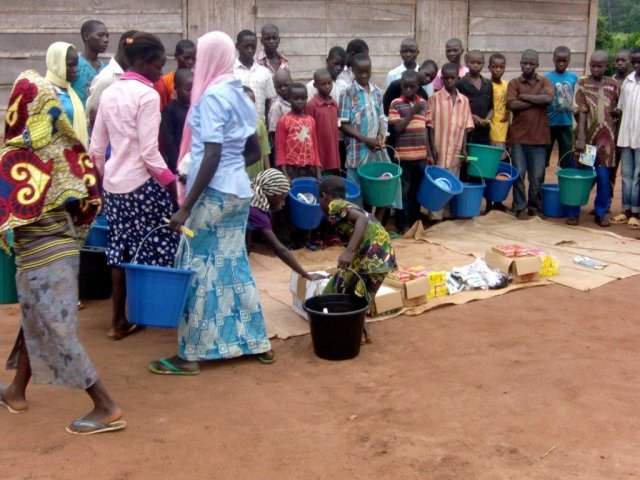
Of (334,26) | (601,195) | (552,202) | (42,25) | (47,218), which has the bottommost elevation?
(552,202)

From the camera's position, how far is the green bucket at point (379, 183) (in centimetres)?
768

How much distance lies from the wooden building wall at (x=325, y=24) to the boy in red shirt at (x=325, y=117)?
2.45 metres

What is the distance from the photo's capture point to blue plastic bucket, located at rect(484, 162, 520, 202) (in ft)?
29.1

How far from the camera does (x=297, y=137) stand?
24.4ft

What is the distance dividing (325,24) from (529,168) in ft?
10.6

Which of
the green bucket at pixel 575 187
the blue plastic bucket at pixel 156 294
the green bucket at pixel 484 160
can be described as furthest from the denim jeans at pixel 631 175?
the blue plastic bucket at pixel 156 294

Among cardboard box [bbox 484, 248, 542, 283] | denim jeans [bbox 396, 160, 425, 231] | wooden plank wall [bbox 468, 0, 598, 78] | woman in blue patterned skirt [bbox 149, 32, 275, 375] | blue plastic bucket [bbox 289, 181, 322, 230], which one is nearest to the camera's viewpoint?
woman in blue patterned skirt [bbox 149, 32, 275, 375]

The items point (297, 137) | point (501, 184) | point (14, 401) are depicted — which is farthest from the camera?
point (501, 184)

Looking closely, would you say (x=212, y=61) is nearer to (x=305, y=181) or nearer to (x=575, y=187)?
(x=305, y=181)

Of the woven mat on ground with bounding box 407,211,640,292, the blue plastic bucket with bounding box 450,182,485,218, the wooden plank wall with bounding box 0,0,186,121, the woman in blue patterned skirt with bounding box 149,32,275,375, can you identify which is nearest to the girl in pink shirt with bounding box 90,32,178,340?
the woman in blue patterned skirt with bounding box 149,32,275,375

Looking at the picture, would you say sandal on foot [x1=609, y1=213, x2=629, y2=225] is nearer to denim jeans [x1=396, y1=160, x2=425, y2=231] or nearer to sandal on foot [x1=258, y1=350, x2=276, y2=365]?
denim jeans [x1=396, y1=160, x2=425, y2=231]

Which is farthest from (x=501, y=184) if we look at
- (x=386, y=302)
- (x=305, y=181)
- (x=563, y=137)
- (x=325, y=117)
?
(x=386, y=302)

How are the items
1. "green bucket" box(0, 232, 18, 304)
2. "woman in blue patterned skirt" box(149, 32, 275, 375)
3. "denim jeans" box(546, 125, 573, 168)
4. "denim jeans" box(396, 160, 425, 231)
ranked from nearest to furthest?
"green bucket" box(0, 232, 18, 304), "woman in blue patterned skirt" box(149, 32, 275, 375), "denim jeans" box(396, 160, 425, 231), "denim jeans" box(546, 125, 573, 168)

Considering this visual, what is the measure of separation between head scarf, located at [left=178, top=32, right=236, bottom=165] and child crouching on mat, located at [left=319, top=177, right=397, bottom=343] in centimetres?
99
